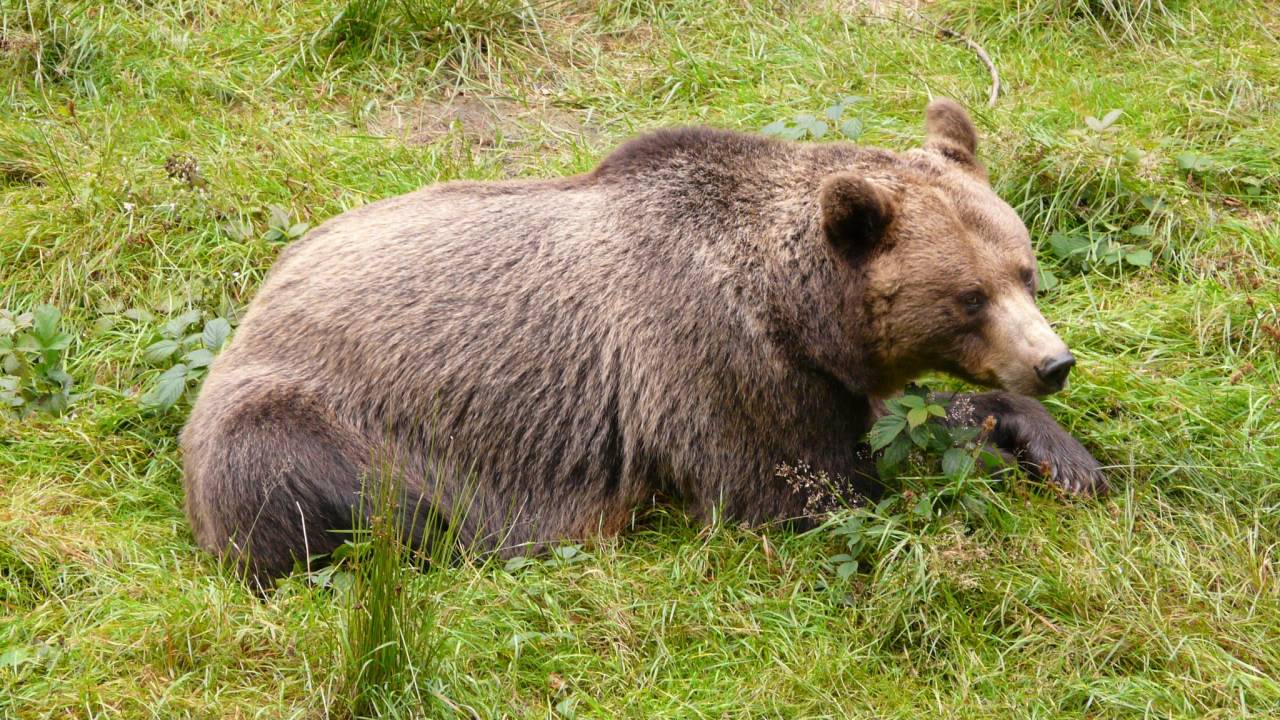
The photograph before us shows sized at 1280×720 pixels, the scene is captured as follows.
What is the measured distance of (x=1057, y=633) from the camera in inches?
194

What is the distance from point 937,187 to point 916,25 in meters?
3.90

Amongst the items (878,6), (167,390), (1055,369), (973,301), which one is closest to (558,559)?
(973,301)

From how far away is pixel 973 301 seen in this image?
539 cm

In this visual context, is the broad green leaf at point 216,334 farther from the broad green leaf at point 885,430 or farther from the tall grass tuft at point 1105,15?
the tall grass tuft at point 1105,15

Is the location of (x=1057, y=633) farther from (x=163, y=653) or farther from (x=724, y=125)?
(x=724, y=125)

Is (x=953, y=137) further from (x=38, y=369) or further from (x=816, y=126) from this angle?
(x=38, y=369)

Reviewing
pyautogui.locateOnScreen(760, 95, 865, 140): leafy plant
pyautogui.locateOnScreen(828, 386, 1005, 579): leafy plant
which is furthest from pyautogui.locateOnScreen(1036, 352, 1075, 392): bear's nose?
pyautogui.locateOnScreen(760, 95, 865, 140): leafy plant

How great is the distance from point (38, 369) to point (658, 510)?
336 cm

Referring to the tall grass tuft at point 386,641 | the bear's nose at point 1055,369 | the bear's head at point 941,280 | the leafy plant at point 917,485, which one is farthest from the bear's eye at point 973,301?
the tall grass tuft at point 386,641

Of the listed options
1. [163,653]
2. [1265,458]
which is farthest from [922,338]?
[163,653]

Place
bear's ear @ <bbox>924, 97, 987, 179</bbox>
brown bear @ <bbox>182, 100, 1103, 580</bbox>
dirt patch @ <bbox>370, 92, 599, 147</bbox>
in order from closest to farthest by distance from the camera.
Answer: brown bear @ <bbox>182, 100, 1103, 580</bbox> → bear's ear @ <bbox>924, 97, 987, 179</bbox> → dirt patch @ <bbox>370, 92, 599, 147</bbox>

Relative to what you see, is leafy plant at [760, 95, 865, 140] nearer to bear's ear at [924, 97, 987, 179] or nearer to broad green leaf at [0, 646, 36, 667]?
bear's ear at [924, 97, 987, 179]

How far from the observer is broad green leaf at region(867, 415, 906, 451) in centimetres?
554

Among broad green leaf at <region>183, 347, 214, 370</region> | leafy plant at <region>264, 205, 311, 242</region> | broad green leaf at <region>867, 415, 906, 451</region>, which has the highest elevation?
leafy plant at <region>264, 205, 311, 242</region>
